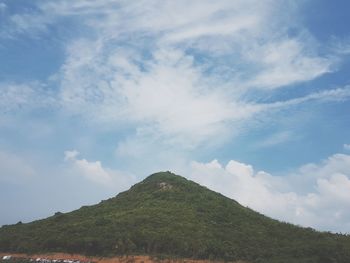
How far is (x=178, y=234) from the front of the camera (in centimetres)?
5162

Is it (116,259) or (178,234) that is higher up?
(178,234)

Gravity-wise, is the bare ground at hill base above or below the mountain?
below

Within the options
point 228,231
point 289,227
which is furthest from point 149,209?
point 289,227

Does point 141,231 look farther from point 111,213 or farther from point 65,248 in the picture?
point 111,213

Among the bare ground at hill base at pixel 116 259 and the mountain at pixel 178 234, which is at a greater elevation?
the mountain at pixel 178 234

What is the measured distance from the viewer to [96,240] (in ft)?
164

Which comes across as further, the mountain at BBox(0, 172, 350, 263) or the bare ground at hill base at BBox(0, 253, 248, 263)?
the mountain at BBox(0, 172, 350, 263)

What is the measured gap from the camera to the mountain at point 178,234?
1902 inches

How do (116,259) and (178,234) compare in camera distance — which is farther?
(178,234)

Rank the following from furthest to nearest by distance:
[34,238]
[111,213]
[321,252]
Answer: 1. [111,213]
2. [34,238]
3. [321,252]

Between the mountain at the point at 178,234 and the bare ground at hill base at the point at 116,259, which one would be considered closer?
the bare ground at hill base at the point at 116,259

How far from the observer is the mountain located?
48.3m

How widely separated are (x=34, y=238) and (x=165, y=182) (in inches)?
1053

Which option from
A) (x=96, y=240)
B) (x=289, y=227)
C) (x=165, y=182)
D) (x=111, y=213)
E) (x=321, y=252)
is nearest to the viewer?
(x=321, y=252)
